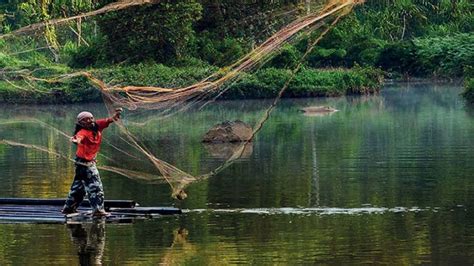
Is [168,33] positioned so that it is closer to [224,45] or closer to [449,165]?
[224,45]

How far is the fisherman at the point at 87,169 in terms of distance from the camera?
1550cm

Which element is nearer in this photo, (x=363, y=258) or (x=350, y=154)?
(x=363, y=258)

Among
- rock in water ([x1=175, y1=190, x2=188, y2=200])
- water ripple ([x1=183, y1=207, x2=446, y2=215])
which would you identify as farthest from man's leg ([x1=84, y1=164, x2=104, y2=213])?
water ripple ([x1=183, y1=207, x2=446, y2=215])

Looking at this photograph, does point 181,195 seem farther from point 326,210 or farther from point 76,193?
point 326,210

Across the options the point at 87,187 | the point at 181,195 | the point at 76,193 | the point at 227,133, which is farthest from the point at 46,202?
the point at 227,133

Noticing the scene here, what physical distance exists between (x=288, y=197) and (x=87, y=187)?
3316mm

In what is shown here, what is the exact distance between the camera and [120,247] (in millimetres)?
13391

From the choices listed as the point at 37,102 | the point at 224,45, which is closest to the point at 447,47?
the point at 224,45

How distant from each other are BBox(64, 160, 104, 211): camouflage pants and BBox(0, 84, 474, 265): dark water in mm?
419

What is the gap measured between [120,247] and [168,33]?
3897cm

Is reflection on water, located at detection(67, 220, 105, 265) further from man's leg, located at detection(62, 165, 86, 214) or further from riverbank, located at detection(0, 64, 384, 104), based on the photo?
riverbank, located at detection(0, 64, 384, 104)

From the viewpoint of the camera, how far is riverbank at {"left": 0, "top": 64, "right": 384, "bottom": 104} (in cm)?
4997

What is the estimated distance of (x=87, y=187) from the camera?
51.1 ft

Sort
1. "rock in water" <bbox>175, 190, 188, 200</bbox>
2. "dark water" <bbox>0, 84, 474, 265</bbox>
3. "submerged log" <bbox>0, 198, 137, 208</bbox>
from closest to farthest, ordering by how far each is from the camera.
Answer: "dark water" <bbox>0, 84, 474, 265</bbox>, "submerged log" <bbox>0, 198, 137, 208</bbox>, "rock in water" <bbox>175, 190, 188, 200</bbox>
